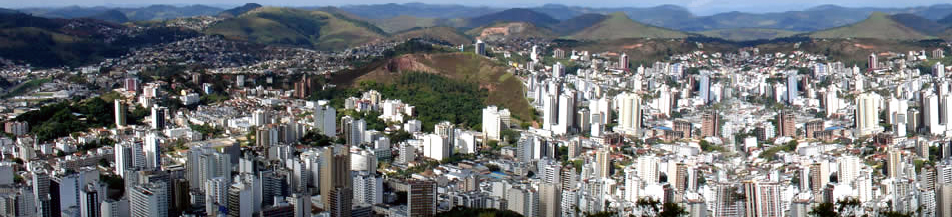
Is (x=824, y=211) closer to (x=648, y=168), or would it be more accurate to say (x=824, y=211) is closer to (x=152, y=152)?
(x=648, y=168)

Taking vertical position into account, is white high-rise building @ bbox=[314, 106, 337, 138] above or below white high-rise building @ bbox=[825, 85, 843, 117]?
below

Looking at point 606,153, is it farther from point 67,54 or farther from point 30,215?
point 67,54

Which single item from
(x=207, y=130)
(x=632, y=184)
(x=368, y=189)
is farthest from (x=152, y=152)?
(x=632, y=184)

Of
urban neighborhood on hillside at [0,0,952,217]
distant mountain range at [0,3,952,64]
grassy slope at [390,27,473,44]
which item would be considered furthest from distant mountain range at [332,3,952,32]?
urban neighborhood on hillside at [0,0,952,217]

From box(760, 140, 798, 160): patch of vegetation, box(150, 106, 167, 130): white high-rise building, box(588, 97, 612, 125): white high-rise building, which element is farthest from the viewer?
box(150, 106, 167, 130): white high-rise building

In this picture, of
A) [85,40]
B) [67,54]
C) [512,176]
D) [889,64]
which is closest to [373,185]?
[512,176]

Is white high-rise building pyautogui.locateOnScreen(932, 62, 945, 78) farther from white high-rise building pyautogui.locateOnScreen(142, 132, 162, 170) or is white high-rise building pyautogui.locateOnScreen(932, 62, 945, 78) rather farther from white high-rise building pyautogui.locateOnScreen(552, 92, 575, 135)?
white high-rise building pyautogui.locateOnScreen(142, 132, 162, 170)

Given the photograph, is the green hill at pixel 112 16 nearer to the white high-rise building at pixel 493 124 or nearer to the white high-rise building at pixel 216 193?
the white high-rise building at pixel 493 124
